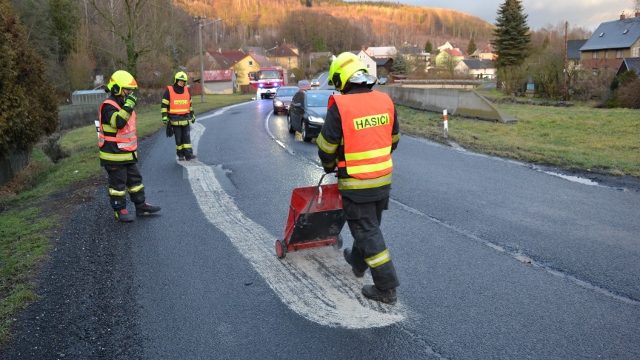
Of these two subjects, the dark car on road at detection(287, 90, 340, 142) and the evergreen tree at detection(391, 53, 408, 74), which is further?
the evergreen tree at detection(391, 53, 408, 74)

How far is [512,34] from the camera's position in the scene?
63219 millimetres

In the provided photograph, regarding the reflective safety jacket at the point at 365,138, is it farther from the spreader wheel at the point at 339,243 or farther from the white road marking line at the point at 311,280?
the spreader wheel at the point at 339,243

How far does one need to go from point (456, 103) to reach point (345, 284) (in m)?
17.2

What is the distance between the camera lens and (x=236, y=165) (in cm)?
1127

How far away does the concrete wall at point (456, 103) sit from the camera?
19125 millimetres

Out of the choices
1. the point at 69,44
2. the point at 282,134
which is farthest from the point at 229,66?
the point at 282,134

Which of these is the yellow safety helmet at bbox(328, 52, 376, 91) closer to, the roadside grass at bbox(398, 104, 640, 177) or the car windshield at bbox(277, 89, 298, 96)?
the roadside grass at bbox(398, 104, 640, 177)

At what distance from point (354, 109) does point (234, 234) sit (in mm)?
2919

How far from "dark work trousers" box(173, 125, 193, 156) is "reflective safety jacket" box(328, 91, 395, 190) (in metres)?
8.20

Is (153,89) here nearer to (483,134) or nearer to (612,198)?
(483,134)

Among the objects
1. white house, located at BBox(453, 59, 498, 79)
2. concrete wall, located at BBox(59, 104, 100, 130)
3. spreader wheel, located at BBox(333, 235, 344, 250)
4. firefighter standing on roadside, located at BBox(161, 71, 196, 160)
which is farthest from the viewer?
white house, located at BBox(453, 59, 498, 79)

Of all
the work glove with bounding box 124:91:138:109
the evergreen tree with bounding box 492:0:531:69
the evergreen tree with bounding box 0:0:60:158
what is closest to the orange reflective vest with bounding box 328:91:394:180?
the work glove with bounding box 124:91:138:109

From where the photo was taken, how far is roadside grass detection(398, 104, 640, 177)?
11.3 m

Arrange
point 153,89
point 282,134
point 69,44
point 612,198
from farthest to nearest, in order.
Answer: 1. point 69,44
2. point 153,89
3. point 282,134
4. point 612,198
